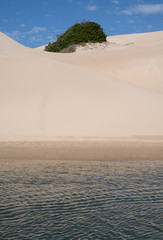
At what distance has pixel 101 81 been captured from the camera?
695 inches

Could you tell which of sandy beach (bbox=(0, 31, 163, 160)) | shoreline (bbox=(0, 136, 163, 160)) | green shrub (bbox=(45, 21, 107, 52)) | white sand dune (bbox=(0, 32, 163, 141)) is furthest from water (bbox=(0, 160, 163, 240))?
green shrub (bbox=(45, 21, 107, 52))

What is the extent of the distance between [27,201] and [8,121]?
8602mm

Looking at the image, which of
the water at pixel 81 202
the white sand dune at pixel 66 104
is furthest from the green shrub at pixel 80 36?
the water at pixel 81 202

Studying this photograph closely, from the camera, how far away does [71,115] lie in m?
14.1

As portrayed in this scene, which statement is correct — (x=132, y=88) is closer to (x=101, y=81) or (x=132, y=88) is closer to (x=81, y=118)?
(x=101, y=81)

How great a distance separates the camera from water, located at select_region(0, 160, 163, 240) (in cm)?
412

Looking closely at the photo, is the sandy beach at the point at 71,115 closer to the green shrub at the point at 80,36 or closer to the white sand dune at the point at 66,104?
the white sand dune at the point at 66,104

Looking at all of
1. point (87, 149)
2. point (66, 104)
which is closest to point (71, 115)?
point (66, 104)

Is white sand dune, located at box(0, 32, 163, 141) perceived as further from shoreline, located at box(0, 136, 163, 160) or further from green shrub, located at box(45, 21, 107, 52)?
green shrub, located at box(45, 21, 107, 52)

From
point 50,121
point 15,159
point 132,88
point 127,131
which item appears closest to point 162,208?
point 15,159

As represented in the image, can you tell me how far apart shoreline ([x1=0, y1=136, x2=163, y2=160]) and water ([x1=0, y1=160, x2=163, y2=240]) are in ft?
5.66

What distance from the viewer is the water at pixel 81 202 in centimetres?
412

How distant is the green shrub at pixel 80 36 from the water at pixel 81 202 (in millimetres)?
31877

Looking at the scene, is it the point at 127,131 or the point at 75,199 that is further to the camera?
the point at 127,131
